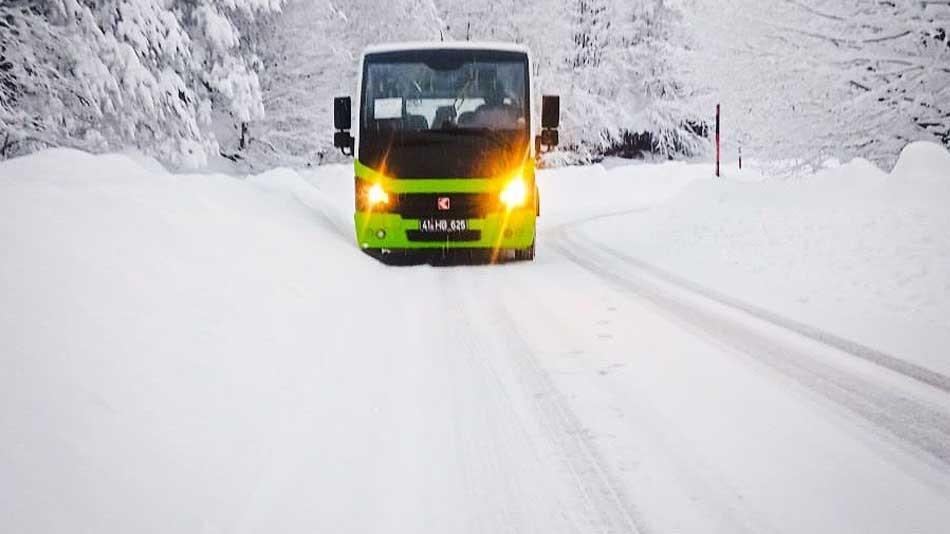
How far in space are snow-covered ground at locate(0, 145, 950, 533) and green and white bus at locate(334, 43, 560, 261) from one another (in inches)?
69.8

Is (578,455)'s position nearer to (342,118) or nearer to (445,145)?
(445,145)

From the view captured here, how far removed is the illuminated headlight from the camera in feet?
34.3

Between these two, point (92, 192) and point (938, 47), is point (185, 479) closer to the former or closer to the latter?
point (92, 192)

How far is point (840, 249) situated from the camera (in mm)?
8859

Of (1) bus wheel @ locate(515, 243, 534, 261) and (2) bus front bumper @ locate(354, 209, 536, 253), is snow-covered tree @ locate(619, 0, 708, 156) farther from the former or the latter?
(2) bus front bumper @ locate(354, 209, 536, 253)

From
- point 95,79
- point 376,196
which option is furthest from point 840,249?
point 95,79

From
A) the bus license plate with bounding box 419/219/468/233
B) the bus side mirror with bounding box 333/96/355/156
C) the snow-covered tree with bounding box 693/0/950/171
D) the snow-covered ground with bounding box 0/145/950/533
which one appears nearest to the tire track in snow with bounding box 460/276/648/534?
the snow-covered ground with bounding box 0/145/950/533

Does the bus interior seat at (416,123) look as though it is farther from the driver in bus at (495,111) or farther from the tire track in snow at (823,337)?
the tire track in snow at (823,337)

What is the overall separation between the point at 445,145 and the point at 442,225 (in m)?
1.09

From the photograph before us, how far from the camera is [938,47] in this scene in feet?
40.4

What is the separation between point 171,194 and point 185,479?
16.5ft

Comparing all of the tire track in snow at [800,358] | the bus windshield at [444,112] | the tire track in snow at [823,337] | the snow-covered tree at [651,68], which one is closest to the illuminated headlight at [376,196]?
the bus windshield at [444,112]

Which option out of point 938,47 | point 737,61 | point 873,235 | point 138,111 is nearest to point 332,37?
point 138,111

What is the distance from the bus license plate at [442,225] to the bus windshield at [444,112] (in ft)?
2.01
